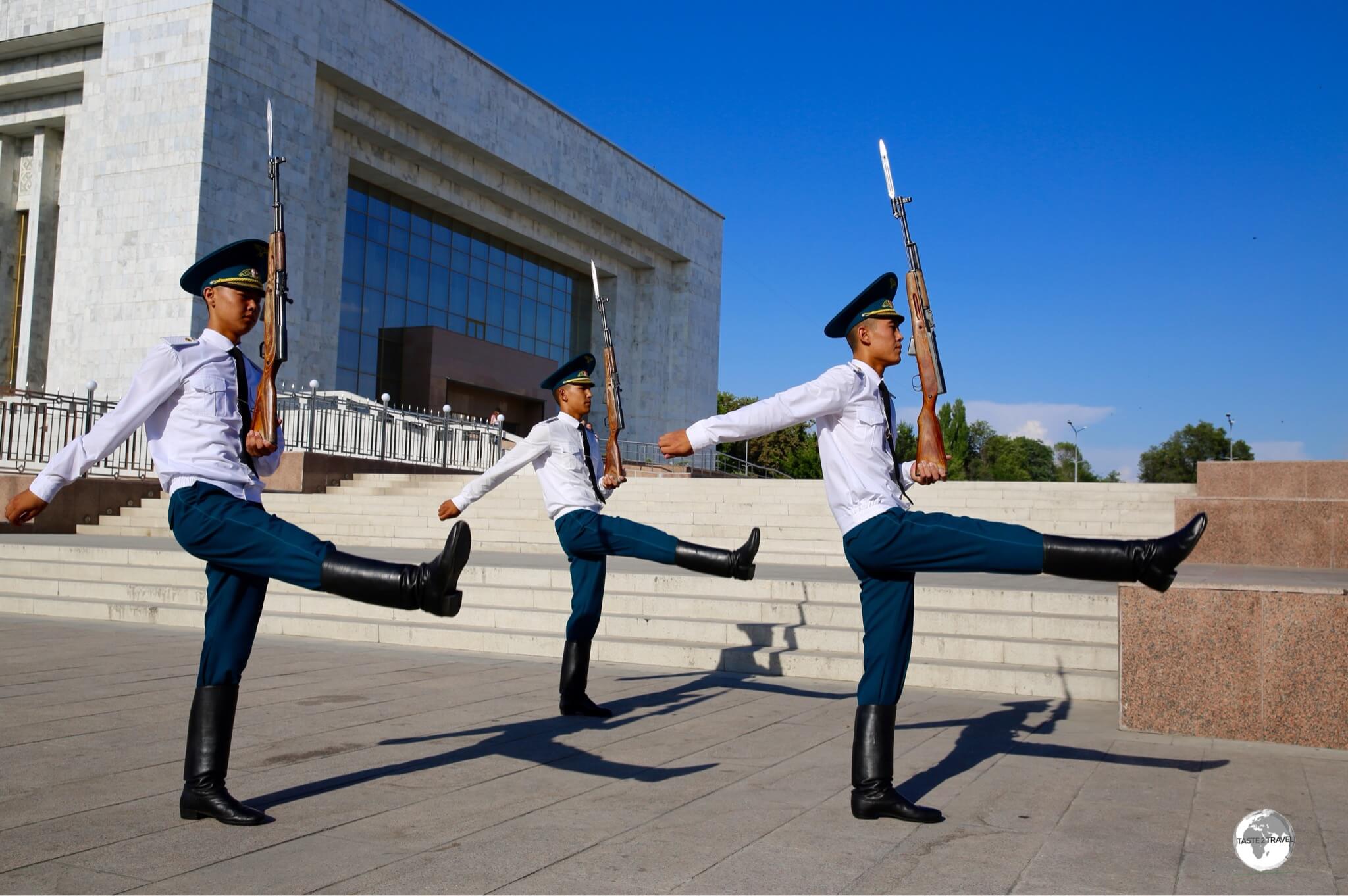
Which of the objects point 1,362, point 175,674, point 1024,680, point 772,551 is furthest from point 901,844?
point 1,362

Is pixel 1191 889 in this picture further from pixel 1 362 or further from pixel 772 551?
pixel 1 362

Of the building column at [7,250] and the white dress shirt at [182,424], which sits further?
the building column at [7,250]

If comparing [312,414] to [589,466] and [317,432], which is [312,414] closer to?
[317,432]

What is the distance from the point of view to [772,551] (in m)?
14.0

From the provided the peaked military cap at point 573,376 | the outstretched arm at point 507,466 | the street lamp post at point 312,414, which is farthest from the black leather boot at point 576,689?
the street lamp post at point 312,414

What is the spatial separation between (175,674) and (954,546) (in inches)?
211

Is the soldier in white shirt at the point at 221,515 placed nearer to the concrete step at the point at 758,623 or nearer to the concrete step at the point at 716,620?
the concrete step at the point at 716,620

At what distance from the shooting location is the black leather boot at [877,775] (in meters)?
3.86

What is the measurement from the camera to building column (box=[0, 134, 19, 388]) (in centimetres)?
2884

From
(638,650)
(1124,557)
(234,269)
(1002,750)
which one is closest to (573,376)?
(638,650)

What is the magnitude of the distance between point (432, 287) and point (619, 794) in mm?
34844

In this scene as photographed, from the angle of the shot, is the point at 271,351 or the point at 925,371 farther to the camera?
the point at 925,371

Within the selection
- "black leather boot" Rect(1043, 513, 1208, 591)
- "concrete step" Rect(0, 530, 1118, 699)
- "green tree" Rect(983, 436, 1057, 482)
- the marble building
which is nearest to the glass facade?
the marble building

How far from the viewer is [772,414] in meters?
4.05
